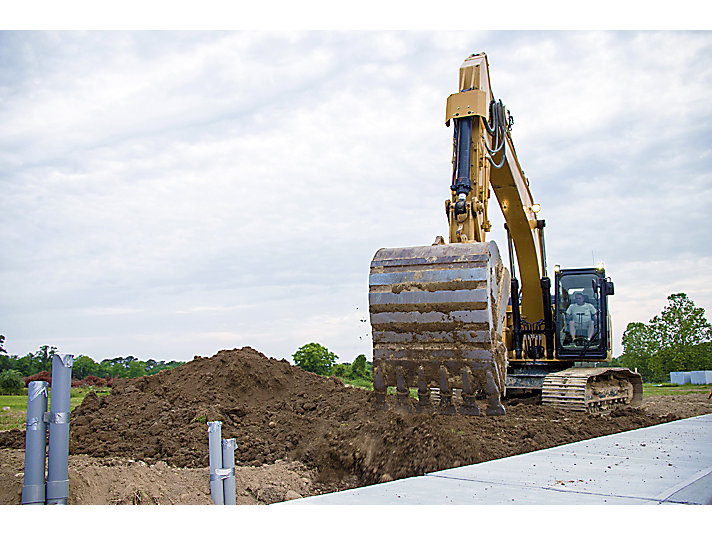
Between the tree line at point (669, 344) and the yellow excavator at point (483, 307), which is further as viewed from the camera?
the tree line at point (669, 344)

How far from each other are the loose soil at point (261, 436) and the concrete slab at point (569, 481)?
1264 millimetres

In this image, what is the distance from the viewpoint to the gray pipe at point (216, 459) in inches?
158

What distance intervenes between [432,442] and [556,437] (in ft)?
5.85

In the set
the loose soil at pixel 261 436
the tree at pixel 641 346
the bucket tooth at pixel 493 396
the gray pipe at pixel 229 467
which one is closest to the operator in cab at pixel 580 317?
the loose soil at pixel 261 436

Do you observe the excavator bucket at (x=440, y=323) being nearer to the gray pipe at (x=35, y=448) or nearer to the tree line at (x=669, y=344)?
the gray pipe at (x=35, y=448)

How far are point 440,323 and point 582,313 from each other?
226 inches

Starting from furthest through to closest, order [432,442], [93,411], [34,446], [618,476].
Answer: [93,411] → [432,442] → [618,476] → [34,446]

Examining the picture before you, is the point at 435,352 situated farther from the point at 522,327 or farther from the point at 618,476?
the point at 522,327

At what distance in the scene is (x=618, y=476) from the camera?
3.67 m

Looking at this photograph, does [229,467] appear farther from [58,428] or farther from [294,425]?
[294,425]

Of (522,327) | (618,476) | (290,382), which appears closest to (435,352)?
(618,476)

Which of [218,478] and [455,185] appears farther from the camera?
[455,185]

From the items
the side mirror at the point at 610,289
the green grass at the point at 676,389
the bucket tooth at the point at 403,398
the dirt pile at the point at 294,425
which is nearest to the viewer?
the bucket tooth at the point at 403,398

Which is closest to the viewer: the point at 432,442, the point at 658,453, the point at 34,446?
the point at 34,446
